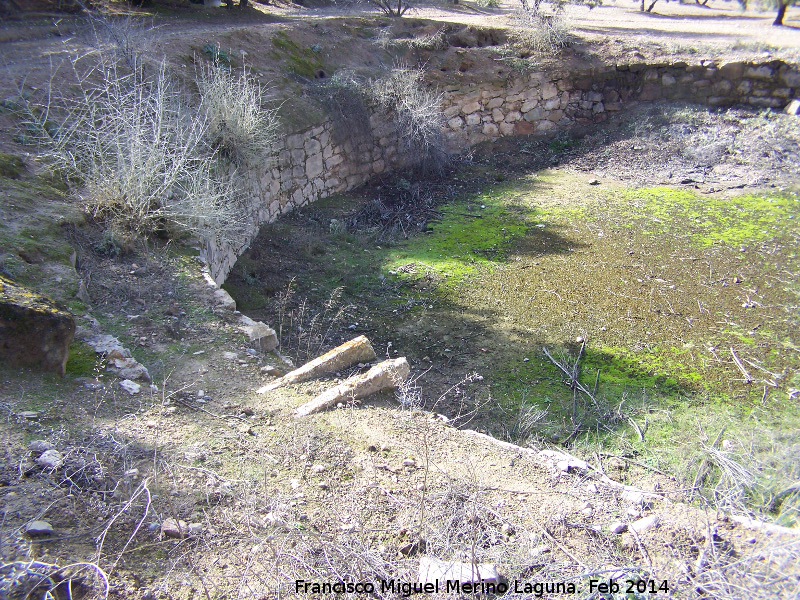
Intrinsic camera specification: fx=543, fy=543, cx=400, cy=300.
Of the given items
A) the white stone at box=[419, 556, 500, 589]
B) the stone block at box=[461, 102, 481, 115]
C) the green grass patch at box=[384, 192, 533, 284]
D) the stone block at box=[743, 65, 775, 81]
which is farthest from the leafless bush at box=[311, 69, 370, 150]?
the white stone at box=[419, 556, 500, 589]

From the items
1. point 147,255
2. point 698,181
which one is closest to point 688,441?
point 147,255

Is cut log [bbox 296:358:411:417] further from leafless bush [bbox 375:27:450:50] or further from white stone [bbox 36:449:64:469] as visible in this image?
leafless bush [bbox 375:27:450:50]

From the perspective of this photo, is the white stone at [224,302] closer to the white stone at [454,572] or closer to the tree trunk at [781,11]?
the white stone at [454,572]

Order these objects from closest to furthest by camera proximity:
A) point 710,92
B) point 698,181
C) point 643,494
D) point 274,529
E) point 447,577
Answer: point 447,577
point 274,529
point 643,494
point 698,181
point 710,92

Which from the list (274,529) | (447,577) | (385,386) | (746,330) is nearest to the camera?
(447,577)

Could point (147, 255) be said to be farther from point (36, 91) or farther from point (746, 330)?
point (746, 330)

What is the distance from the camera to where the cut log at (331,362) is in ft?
13.3

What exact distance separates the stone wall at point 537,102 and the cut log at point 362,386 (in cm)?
528

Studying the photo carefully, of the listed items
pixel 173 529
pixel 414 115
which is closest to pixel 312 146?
pixel 414 115

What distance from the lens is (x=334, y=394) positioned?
3.82 m

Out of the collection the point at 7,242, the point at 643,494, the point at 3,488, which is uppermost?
the point at 7,242

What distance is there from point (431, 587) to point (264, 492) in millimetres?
1001

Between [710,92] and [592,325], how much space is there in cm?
794

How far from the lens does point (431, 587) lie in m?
2.36
